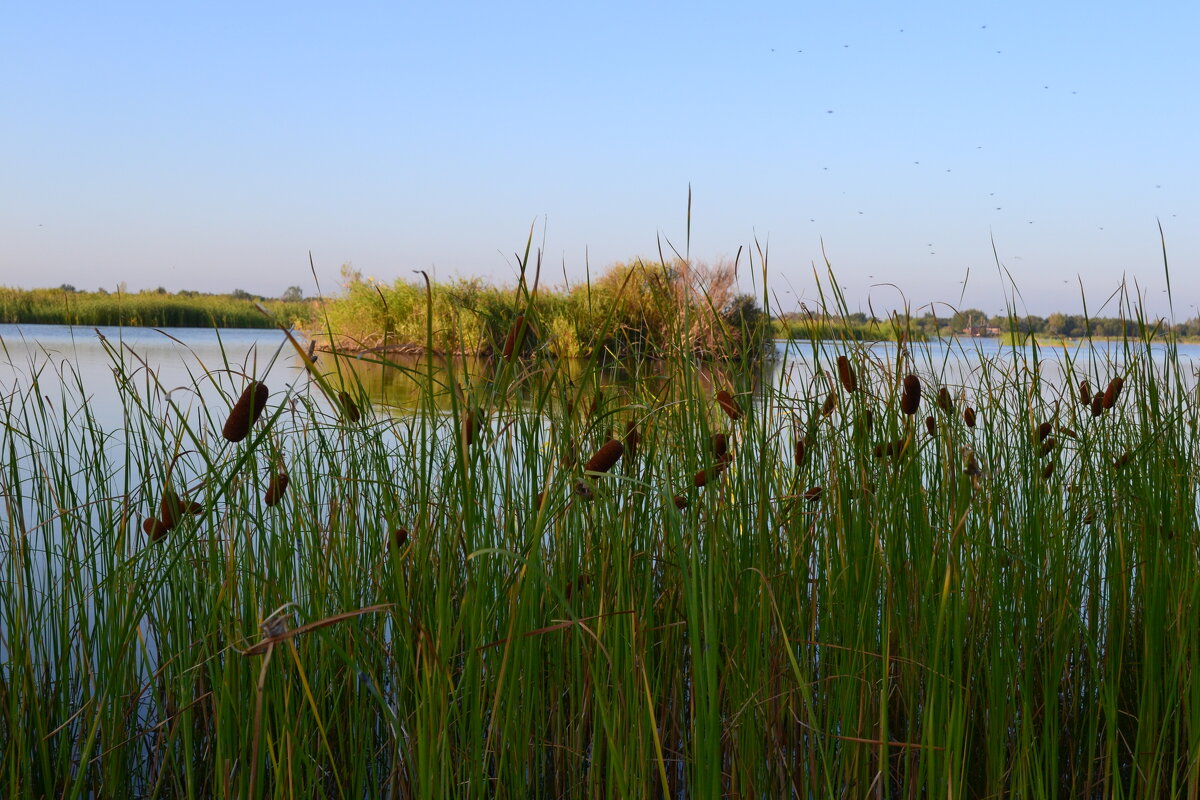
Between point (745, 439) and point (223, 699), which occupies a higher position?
point (745, 439)

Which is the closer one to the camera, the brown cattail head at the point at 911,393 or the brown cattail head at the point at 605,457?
the brown cattail head at the point at 605,457

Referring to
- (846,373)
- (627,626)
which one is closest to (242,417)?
(627,626)

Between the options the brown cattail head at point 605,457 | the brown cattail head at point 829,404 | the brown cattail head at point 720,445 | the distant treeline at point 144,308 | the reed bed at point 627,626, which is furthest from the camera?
the distant treeline at point 144,308

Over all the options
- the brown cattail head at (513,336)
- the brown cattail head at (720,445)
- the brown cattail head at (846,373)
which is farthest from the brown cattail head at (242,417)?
the brown cattail head at (846,373)

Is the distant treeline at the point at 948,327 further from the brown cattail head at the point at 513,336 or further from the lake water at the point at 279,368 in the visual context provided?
the brown cattail head at the point at 513,336

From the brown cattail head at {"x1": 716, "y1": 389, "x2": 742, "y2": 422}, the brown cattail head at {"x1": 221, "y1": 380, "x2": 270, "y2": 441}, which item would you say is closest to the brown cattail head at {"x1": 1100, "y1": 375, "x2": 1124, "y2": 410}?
the brown cattail head at {"x1": 716, "y1": 389, "x2": 742, "y2": 422}

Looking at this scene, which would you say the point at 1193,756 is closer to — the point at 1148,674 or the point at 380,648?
the point at 1148,674

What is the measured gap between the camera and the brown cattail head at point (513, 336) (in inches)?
39.0

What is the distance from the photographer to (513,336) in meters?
1.05

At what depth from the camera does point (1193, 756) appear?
1374mm

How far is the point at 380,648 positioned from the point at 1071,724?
1467mm

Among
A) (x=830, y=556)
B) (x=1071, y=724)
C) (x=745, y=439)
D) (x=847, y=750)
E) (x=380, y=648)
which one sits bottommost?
(x=1071, y=724)

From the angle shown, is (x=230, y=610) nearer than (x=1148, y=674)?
No

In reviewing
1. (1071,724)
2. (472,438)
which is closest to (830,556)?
(1071,724)
